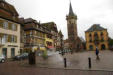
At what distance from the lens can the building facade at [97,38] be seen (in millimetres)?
67562

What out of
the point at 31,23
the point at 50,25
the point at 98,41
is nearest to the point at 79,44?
the point at 98,41

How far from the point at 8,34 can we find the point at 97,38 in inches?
2146

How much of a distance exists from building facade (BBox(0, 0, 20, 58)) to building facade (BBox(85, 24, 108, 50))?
164 feet

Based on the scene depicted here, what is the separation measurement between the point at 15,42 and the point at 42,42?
49.1ft

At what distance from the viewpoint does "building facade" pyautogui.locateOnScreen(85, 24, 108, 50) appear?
6756cm

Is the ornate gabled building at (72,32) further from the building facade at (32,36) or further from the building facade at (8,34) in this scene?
the building facade at (8,34)

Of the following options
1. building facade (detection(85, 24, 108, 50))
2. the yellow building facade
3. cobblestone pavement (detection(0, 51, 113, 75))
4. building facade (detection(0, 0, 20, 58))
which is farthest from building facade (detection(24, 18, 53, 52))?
building facade (detection(85, 24, 108, 50))

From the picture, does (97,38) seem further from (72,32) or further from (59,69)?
(59,69)

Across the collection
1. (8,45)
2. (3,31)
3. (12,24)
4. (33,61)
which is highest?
(12,24)

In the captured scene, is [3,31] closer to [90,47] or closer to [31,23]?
[31,23]

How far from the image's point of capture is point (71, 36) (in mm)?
80125

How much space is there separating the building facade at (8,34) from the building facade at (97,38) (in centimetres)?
4997

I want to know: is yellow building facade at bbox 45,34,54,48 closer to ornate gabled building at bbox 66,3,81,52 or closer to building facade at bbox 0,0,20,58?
building facade at bbox 0,0,20,58

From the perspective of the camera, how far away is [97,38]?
68.9 m
